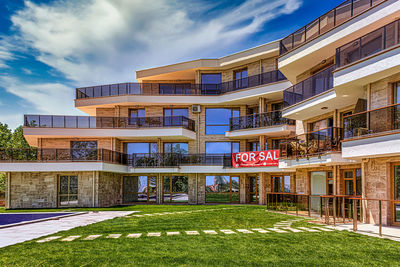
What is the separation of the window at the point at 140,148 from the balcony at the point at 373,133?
16.7m

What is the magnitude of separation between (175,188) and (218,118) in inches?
261

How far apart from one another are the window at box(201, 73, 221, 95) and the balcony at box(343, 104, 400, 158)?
47.2 ft

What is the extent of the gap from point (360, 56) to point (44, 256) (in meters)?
11.4

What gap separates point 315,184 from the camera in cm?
1667

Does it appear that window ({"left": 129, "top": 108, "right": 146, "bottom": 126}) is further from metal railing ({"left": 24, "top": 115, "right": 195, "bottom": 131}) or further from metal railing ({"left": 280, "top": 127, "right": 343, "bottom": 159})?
metal railing ({"left": 280, "top": 127, "right": 343, "bottom": 159})

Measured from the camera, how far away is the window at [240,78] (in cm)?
2411

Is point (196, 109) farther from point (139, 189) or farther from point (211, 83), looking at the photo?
point (139, 189)

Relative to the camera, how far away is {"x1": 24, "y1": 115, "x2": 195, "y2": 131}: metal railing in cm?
2350

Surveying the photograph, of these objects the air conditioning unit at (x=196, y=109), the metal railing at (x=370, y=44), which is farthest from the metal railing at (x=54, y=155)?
the metal railing at (x=370, y=44)

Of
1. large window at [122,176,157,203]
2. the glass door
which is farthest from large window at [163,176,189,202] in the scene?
the glass door

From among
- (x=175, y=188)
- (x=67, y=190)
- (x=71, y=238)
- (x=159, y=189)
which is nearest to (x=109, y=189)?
(x=67, y=190)

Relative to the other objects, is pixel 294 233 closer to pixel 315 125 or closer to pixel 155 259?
pixel 155 259

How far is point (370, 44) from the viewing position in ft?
35.8

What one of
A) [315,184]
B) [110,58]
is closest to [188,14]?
[110,58]
